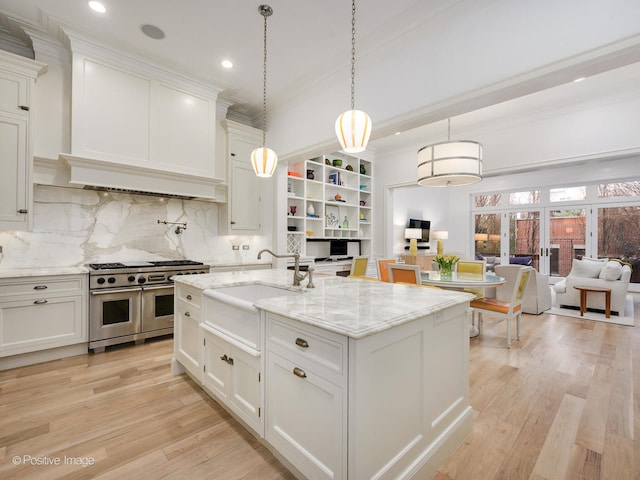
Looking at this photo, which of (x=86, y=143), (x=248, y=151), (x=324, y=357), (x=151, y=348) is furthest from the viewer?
(x=248, y=151)

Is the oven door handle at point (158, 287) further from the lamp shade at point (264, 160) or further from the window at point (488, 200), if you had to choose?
the window at point (488, 200)

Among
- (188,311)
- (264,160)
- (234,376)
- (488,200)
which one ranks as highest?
(488,200)

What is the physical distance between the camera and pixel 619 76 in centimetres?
345

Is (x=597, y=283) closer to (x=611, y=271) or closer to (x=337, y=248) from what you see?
(x=611, y=271)

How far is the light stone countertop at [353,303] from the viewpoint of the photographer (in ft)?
4.16

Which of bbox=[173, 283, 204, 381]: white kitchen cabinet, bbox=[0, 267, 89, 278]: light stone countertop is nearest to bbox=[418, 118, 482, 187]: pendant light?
bbox=[173, 283, 204, 381]: white kitchen cabinet

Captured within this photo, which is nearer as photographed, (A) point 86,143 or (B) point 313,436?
(B) point 313,436

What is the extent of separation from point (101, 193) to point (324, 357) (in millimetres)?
3660

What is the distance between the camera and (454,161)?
3307 millimetres

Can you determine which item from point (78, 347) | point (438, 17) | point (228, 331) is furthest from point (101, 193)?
point (438, 17)

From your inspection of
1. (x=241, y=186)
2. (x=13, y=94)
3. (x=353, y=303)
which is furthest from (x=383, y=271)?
(x=13, y=94)

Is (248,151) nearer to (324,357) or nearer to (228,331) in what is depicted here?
(228,331)

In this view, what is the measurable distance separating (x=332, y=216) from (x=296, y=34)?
140 inches

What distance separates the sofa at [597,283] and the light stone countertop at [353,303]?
15.3 ft
